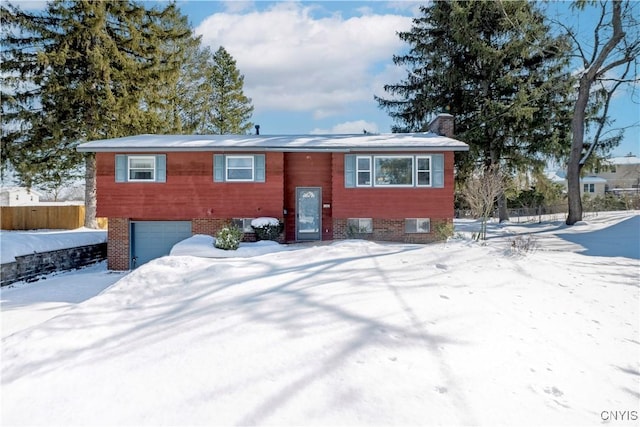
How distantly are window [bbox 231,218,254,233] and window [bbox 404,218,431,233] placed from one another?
5.79 metres

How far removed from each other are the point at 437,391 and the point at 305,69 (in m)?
17.2

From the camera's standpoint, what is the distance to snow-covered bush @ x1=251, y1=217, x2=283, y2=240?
13641 millimetres

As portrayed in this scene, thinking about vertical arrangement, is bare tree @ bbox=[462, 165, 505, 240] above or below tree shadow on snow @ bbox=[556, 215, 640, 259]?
above

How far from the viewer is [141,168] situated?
1423cm

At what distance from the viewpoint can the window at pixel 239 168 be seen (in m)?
14.1

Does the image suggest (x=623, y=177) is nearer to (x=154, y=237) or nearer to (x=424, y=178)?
(x=424, y=178)

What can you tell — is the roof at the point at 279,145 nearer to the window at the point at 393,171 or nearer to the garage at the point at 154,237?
the window at the point at 393,171

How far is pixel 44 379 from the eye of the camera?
3.92 m

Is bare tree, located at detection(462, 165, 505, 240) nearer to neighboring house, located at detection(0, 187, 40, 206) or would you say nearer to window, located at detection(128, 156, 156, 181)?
window, located at detection(128, 156, 156, 181)

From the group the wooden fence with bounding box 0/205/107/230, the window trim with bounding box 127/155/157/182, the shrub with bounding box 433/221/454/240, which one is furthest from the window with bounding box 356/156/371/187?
the wooden fence with bounding box 0/205/107/230

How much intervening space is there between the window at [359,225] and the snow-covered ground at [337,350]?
20.9 ft

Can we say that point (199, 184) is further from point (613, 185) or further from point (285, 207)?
point (613, 185)

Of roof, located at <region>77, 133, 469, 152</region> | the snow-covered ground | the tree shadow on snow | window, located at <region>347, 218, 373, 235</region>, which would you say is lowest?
the snow-covered ground

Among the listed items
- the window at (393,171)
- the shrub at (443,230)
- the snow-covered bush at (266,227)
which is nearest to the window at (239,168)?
the snow-covered bush at (266,227)
